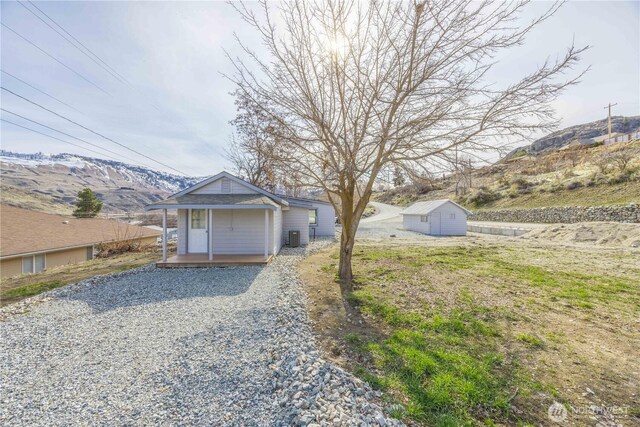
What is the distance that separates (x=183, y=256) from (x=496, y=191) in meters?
33.8

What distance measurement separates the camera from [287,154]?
7.43 m

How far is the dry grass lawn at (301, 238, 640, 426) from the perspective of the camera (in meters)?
3.03

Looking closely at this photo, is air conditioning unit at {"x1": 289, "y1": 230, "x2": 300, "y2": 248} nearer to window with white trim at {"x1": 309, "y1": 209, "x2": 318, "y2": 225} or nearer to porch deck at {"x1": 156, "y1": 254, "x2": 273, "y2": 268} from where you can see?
porch deck at {"x1": 156, "y1": 254, "x2": 273, "y2": 268}

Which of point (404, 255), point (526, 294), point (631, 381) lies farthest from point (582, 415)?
point (404, 255)

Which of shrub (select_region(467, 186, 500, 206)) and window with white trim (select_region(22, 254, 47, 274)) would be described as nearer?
window with white trim (select_region(22, 254, 47, 274))

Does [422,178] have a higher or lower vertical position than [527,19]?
lower

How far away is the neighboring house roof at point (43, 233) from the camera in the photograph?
14289 millimetres

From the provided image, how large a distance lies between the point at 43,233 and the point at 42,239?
3.32 feet

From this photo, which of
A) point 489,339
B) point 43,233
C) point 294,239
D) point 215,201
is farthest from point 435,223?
point 43,233

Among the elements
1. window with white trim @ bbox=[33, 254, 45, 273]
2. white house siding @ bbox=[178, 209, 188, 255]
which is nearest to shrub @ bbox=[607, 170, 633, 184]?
white house siding @ bbox=[178, 209, 188, 255]

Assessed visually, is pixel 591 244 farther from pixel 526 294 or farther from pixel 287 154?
pixel 287 154

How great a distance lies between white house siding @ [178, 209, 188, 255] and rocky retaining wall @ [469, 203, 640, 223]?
967 inches

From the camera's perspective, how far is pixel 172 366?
3.72 m

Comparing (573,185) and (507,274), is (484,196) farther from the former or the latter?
(507,274)
